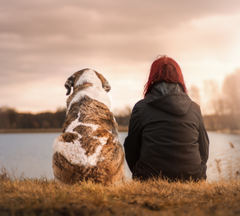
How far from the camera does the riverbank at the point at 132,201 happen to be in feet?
6.97

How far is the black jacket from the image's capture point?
11.1 feet

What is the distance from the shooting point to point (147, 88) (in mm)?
3885

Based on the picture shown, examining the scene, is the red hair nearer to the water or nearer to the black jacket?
the black jacket

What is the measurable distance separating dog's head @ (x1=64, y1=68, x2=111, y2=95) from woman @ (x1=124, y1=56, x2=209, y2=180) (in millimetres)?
1680

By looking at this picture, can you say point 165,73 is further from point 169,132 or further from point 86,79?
point 86,79

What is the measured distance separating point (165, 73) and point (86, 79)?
205 cm

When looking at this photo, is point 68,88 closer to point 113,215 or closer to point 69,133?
point 69,133

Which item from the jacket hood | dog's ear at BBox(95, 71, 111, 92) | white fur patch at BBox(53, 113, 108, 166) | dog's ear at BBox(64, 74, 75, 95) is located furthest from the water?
the jacket hood

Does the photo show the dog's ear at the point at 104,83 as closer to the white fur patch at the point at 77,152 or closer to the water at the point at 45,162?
the white fur patch at the point at 77,152

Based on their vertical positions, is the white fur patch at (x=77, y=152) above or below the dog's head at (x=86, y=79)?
below

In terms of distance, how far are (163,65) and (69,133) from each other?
197 centimetres

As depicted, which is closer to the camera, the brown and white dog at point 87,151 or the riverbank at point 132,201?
the riverbank at point 132,201

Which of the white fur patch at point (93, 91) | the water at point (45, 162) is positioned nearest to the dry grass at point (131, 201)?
the white fur patch at point (93, 91)

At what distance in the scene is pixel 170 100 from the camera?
336 cm
